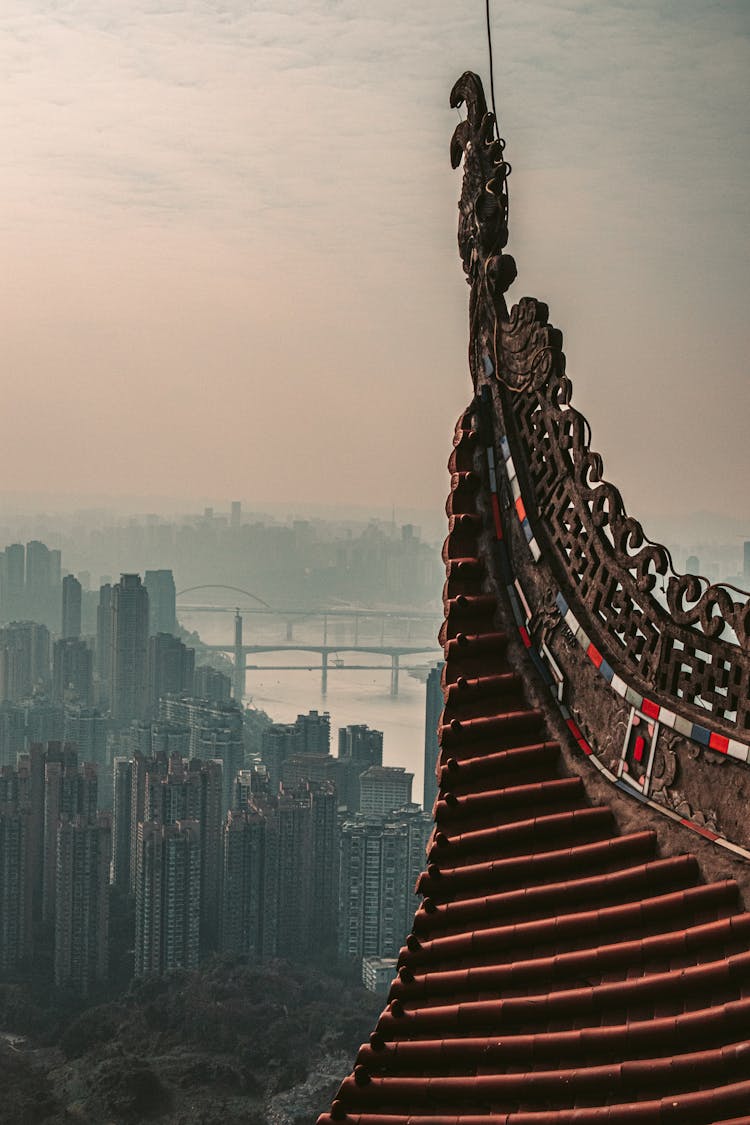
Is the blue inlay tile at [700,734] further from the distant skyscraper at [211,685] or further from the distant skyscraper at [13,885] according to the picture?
the distant skyscraper at [211,685]

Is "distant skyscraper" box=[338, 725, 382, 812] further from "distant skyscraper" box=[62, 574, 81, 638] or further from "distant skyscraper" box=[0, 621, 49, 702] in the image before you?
"distant skyscraper" box=[62, 574, 81, 638]

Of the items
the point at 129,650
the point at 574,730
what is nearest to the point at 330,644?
the point at 129,650

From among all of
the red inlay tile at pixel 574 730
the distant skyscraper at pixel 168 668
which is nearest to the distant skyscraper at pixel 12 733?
the distant skyscraper at pixel 168 668

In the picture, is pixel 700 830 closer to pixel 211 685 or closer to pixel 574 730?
pixel 574 730

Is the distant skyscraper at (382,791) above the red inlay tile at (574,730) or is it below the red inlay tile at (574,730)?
above

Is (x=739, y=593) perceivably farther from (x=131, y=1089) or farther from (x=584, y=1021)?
(x=131, y=1089)

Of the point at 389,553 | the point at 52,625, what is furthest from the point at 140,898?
the point at 52,625

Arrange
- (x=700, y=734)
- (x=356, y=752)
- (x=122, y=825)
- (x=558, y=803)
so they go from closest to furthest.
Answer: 1. (x=700, y=734)
2. (x=558, y=803)
3. (x=122, y=825)
4. (x=356, y=752)
